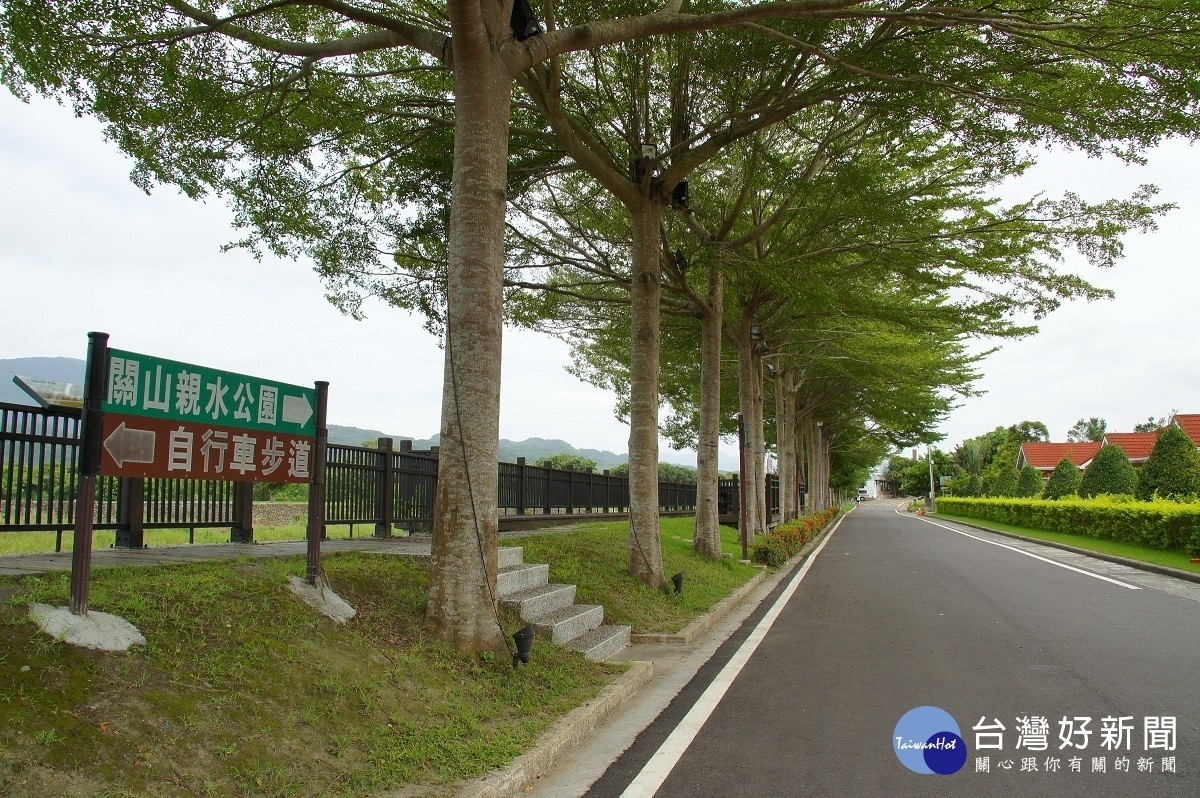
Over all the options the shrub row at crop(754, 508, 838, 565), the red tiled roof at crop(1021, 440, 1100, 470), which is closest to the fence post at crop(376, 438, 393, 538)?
the shrub row at crop(754, 508, 838, 565)

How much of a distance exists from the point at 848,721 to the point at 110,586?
489 cm

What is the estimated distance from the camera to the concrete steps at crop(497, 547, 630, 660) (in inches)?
273

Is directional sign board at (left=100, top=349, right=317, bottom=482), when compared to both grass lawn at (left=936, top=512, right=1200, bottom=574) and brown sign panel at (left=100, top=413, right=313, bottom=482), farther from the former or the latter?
grass lawn at (left=936, top=512, right=1200, bottom=574)

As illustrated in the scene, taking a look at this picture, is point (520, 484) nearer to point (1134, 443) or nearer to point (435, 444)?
point (435, 444)

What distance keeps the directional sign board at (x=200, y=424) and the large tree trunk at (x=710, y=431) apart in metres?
9.70

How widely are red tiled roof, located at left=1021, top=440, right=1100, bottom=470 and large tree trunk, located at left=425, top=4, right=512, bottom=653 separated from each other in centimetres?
7365

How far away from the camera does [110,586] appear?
4.55 metres

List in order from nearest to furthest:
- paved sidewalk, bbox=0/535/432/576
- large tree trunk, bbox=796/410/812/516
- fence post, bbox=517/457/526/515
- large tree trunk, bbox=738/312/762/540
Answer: paved sidewalk, bbox=0/535/432/576 < fence post, bbox=517/457/526/515 < large tree trunk, bbox=738/312/762/540 < large tree trunk, bbox=796/410/812/516

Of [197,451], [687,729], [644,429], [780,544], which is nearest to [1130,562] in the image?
[780,544]

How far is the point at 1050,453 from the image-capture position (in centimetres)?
7025

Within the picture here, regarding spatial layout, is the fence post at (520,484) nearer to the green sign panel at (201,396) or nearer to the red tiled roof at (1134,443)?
the green sign panel at (201,396)

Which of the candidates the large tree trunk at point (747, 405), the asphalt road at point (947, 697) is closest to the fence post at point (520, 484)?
the large tree trunk at point (747, 405)

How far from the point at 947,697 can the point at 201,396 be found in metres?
5.80

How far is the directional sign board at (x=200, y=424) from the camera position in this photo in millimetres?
4238
